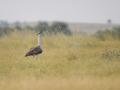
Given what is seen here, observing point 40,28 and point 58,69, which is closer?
point 58,69

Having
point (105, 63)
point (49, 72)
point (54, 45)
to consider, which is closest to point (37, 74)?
point (49, 72)

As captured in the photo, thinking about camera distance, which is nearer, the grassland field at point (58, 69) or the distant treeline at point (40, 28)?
the grassland field at point (58, 69)

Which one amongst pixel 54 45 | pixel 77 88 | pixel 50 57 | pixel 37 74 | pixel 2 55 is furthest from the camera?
pixel 54 45

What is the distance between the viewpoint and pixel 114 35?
26.5 metres

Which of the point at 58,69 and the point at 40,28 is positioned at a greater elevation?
the point at 58,69

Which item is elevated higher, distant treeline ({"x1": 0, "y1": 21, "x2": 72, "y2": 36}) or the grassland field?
the grassland field

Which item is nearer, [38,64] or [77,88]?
[77,88]

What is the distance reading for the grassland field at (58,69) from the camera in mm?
11383

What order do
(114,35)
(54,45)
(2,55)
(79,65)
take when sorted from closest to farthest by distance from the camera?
1. (79,65)
2. (2,55)
3. (54,45)
4. (114,35)

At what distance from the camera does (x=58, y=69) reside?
1385 centimetres

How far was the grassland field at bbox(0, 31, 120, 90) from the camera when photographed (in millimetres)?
11383

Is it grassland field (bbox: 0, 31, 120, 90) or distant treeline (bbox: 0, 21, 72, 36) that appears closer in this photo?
grassland field (bbox: 0, 31, 120, 90)

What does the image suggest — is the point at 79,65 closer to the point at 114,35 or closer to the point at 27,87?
the point at 27,87

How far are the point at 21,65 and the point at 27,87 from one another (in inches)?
139
